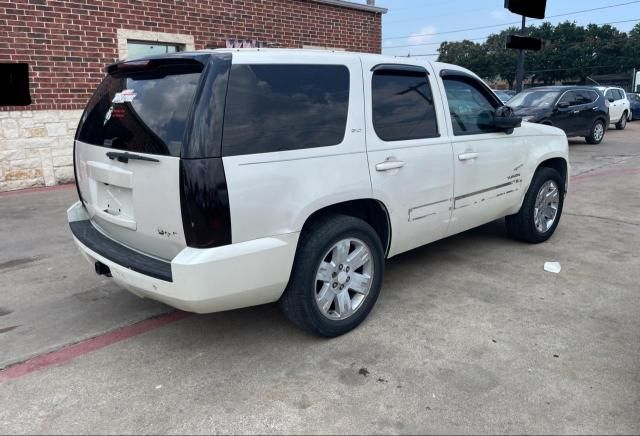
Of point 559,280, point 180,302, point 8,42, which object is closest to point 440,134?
point 559,280

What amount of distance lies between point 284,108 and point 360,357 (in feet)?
5.33

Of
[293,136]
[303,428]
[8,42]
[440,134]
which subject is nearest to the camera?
[303,428]

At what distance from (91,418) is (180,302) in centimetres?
74

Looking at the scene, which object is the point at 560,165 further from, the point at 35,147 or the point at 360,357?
the point at 35,147

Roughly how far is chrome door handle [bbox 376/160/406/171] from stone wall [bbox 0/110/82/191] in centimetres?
731

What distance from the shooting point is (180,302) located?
2.93 m

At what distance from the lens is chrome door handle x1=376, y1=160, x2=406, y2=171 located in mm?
3641

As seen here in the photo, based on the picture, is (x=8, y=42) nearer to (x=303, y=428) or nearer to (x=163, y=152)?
(x=163, y=152)

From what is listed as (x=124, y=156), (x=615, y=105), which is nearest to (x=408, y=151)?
(x=124, y=156)

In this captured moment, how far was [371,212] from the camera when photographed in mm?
3836

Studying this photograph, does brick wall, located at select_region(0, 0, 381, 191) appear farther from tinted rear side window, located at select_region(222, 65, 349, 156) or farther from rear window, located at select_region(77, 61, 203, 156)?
tinted rear side window, located at select_region(222, 65, 349, 156)

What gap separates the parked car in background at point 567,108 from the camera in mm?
14109

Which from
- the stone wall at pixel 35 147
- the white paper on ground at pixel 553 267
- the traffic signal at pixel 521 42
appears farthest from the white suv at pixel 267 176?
the traffic signal at pixel 521 42

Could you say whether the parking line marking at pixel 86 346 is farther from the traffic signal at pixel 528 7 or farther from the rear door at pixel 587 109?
the rear door at pixel 587 109
